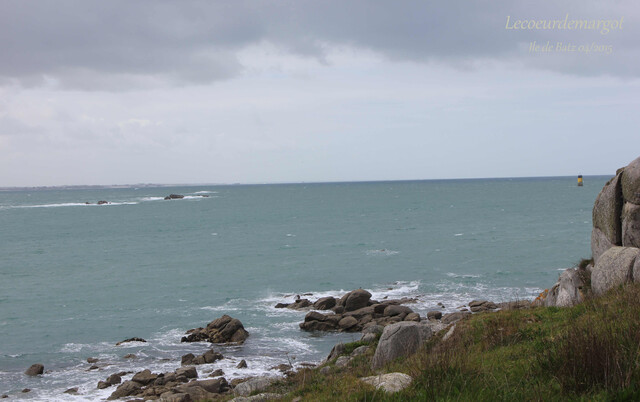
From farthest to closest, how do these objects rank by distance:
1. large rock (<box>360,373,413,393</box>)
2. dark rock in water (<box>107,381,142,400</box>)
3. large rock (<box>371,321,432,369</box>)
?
dark rock in water (<box>107,381,142,400</box>) < large rock (<box>371,321,432,369</box>) < large rock (<box>360,373,413,393</box>)

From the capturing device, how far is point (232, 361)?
22.0m

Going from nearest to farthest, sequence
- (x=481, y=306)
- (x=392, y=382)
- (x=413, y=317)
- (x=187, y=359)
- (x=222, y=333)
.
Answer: (x=392, y=382)
(x=187, y=359)
(x=222, y=333)
(x=413, y=317)
(x=481, y=306)

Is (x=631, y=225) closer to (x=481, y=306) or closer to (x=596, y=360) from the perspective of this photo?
(x=596, y=360)

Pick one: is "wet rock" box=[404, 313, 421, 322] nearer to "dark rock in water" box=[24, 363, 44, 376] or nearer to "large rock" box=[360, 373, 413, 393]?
"dark rock in water" box=[24, 363, 44, 376]

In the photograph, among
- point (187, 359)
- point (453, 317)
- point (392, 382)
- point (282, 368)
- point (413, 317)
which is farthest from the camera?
point (413, 317)

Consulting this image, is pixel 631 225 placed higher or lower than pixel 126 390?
higher

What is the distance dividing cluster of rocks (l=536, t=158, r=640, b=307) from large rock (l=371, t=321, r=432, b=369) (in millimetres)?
5011

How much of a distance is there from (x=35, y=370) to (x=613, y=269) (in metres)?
22.2

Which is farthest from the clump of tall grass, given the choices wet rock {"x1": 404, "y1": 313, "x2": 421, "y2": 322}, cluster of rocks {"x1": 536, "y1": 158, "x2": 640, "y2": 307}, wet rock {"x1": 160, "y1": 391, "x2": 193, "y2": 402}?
wet rock {"x1": 404, "y1": 313, "x2": 421, "y2": 322}

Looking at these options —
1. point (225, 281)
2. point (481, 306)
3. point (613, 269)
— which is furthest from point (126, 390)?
point (225, 281)

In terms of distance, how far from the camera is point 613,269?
15.5 metres

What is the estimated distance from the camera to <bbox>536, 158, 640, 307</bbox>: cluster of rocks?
15.3m

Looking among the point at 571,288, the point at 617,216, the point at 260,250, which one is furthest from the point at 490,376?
the point at 260,250

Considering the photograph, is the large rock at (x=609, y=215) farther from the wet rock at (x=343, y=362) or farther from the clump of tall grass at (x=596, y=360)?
the clump of tall grass at (x=596, y=360)
